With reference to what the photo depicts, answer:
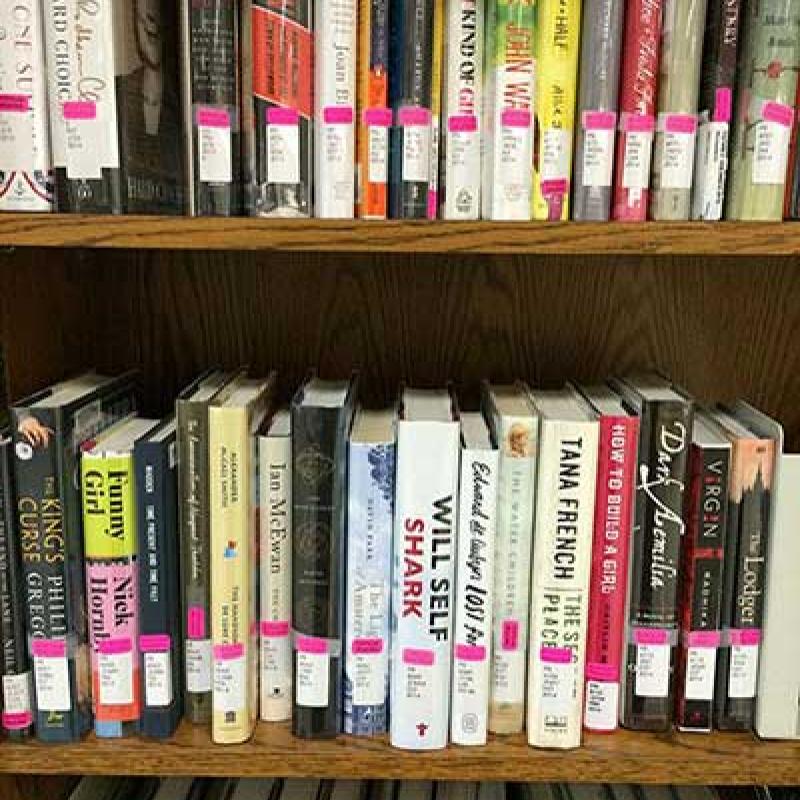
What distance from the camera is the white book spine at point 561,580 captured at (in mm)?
817

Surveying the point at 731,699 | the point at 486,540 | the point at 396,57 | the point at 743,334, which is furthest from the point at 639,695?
the point at 396,57

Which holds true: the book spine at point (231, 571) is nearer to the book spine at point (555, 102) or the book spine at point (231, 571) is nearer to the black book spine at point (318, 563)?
the black book spine at point (318, 563)

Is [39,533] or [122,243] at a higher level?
[122,243]

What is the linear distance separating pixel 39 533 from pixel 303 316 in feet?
1.26

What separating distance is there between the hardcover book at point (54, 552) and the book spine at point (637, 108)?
0.49 meters

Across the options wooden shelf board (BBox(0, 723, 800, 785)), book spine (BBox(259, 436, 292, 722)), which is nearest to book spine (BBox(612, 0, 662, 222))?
book spine (BBox(259, 436, 292, 722))

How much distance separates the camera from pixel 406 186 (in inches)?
31.1

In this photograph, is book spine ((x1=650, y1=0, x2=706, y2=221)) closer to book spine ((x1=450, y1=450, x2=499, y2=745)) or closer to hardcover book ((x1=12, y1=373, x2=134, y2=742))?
book spine ((x1=450, y1=450, x2=499, y2=745))

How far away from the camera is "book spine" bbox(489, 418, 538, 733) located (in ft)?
2.70

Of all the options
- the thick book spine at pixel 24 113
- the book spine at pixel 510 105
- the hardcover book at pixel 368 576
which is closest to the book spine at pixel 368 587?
the hardcover book at pixel 368 576

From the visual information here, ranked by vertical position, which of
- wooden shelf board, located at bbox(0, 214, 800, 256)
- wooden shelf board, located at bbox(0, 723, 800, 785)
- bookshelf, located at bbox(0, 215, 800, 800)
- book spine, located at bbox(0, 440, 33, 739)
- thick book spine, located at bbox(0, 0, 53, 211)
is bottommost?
wooden shelf board, located at bbox(0, 723, 800, 785)

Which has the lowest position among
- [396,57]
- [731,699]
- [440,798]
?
[440,798]

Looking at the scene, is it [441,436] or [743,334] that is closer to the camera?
[441,436]

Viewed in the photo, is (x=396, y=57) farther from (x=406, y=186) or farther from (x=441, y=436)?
(x=441, y=436)
